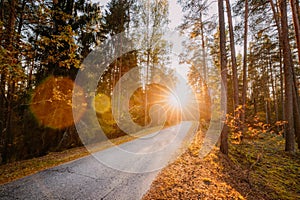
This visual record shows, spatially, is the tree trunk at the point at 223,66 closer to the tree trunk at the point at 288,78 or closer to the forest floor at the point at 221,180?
the forest floor at the point at 221,180

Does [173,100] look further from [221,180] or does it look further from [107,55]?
[221,180]

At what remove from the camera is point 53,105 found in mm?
8469

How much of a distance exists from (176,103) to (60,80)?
16425 mm

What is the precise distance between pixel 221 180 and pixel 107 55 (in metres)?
12.8

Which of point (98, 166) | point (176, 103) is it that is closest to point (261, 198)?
point (98, 166)

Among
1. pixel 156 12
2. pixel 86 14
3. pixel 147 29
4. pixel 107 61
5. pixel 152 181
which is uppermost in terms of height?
pixel 156 12

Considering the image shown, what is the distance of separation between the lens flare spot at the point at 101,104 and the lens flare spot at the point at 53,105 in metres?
1.74

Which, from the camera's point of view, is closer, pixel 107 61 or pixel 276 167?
pixel 276 167

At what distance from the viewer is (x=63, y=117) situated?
29.7ft

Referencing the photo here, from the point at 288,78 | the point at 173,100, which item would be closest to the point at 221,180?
the point at 288,78

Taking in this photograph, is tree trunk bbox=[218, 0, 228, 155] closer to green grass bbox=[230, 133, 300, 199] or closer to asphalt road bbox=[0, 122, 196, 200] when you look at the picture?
green grass bbox=[230, 133, 300, 199]

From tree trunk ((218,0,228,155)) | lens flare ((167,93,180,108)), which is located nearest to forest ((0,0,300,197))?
tree trunk ((218,0,228,155))

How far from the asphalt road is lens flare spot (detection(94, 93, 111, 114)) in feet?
19.0

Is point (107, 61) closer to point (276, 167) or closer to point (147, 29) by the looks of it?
point (147, 29)
